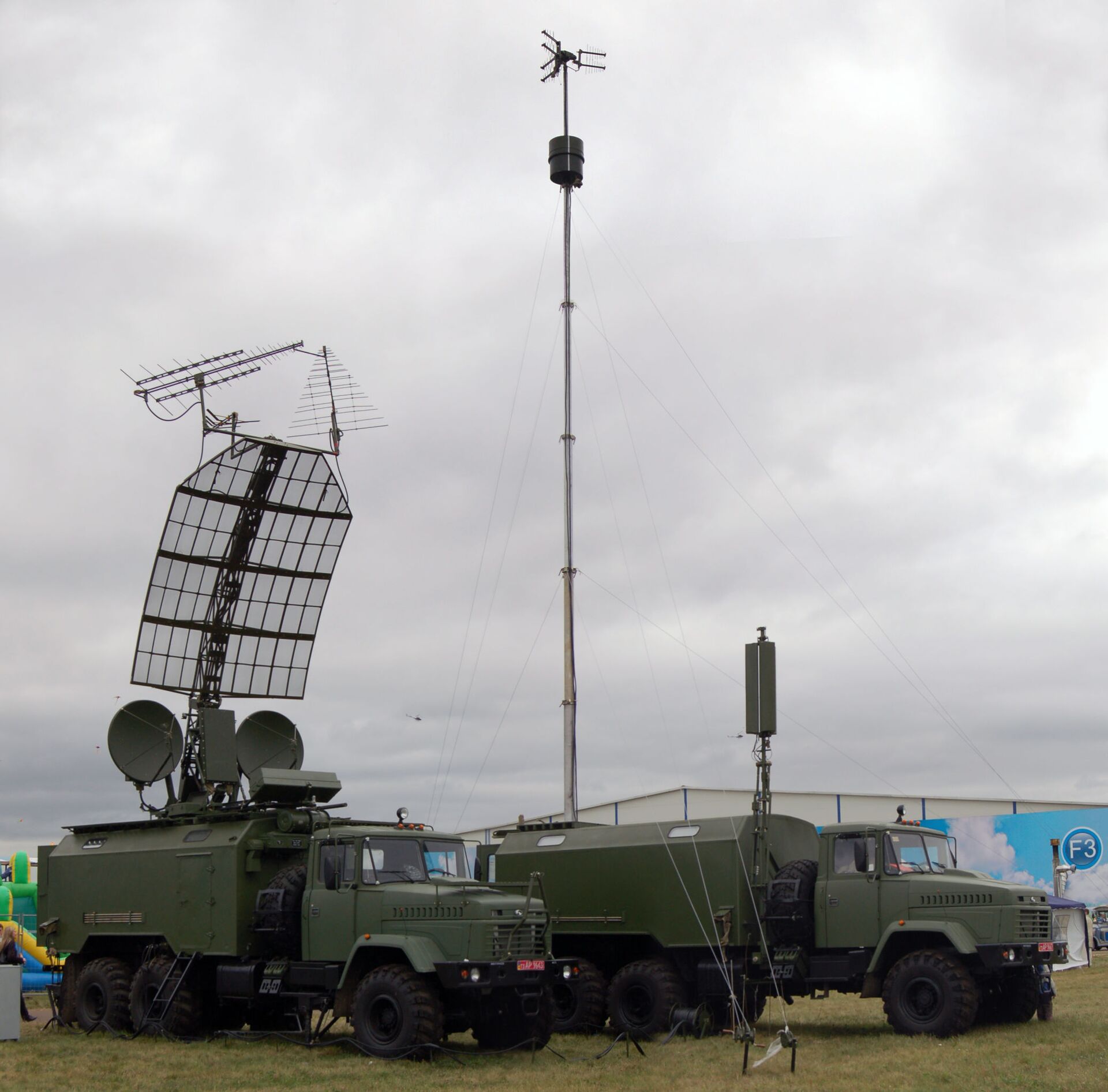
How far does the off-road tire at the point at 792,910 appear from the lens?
51.8 feet

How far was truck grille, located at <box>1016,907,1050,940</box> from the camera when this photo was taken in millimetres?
14758

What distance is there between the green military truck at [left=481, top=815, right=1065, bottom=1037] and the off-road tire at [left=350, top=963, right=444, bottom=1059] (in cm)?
247

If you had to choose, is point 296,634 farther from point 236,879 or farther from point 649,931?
point 649,931

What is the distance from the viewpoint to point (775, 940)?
15898 millimetres

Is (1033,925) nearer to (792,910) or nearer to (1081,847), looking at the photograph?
(792,910)

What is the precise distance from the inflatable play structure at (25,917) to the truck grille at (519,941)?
9942 mm

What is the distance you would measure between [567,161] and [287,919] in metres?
15.7

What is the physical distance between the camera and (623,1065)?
44.7 ft

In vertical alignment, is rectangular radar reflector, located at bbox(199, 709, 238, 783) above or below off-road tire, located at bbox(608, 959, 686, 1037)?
above

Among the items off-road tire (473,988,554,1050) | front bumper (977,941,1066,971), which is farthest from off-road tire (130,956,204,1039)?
front bumper (977,941,1066,971)

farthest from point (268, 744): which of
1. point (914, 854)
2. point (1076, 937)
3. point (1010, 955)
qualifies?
point (1076, 937)

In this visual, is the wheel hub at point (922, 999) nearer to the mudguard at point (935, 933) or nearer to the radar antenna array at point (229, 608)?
the mudguard at point (935, 933)

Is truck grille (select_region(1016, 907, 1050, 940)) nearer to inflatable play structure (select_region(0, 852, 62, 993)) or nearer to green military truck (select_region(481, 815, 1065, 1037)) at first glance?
green military truck (select_region(481, 815, 1065, 1037))

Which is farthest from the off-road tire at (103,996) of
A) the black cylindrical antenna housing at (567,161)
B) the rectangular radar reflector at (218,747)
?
the black cylindrical antenna housing at (567,161)
